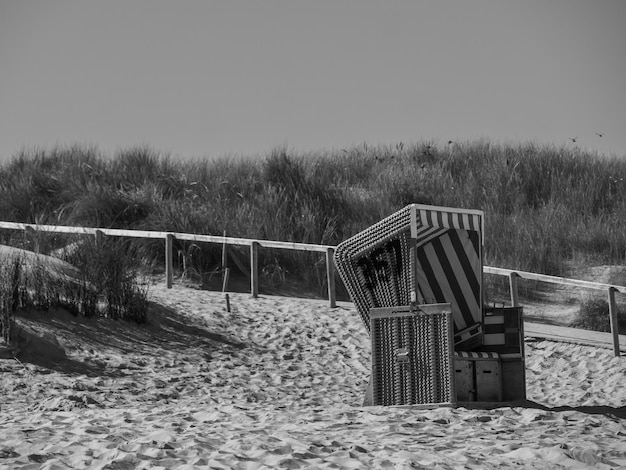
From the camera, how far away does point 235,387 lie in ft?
35.2

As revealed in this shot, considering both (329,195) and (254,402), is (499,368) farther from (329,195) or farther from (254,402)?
(329,195)

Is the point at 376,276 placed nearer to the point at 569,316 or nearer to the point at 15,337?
the point at 15,337

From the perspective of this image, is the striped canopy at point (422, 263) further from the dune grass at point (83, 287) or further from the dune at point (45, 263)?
the dune at point (45, 263)

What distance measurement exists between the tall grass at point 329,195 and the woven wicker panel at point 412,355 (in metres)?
7.57

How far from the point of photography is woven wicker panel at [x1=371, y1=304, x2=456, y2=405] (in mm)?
9070

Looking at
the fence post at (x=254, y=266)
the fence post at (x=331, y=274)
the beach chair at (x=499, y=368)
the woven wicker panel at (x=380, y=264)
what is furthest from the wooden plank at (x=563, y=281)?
the woven wicker panel at (x=380, y=264)

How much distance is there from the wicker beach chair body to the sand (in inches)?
41.0

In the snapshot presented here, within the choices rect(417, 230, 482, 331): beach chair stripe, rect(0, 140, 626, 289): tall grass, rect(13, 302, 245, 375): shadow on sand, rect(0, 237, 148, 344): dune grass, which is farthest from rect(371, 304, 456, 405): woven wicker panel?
rect(0, 140, 626, 289): tall grass

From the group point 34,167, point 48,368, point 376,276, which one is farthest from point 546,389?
point 34,167

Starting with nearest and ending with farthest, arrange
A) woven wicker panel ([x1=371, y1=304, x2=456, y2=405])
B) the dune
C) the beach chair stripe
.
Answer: woven wicker panel ([x1=371, y1=304, x2=456, y2=405]) → the beach chair stripe → the dune

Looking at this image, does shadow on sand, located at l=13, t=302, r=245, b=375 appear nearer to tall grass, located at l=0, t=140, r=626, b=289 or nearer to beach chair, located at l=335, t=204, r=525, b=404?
beach chair, located at l=335, t=204, r=525, b=404

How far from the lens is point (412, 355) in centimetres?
930

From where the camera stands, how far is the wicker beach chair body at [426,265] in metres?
9.55

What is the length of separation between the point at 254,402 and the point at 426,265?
214 cm
